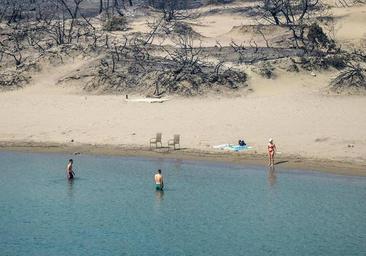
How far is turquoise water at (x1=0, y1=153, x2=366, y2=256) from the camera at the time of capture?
66.7ft

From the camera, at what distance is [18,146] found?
31797 mm

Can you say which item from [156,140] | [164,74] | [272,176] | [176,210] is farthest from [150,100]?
[176,210]

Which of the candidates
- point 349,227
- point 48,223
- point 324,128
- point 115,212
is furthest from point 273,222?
point 324,128

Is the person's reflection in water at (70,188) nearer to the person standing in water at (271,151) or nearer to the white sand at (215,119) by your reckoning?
the white sand at (215,119)

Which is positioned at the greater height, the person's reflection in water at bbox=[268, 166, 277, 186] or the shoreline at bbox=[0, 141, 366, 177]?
the shoreline at bbox=[0, 141, 366, 177]

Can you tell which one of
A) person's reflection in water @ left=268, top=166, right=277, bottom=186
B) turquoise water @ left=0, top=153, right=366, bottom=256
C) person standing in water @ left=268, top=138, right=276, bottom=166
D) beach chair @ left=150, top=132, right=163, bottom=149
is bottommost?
turquoise water @ left=0, top=153, right=366, bottom=256

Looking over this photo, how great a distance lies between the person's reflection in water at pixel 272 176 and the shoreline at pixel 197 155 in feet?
1.26

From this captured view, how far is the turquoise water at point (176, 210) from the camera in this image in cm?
2033

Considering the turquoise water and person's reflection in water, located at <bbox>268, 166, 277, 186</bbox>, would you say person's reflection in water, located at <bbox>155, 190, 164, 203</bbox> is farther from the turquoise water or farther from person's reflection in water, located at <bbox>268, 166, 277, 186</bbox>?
person's reflection in water, located at <bbox>268, 166, 277, 186</bbox>

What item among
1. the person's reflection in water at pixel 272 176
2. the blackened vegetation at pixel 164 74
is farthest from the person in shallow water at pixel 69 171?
the blackened vegetation at pixel 164 74

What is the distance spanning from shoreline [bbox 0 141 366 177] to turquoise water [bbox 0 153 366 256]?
0.53 m

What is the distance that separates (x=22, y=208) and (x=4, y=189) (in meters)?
2.58

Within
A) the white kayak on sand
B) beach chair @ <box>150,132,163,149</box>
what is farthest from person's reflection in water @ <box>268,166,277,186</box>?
the white kayak on sand

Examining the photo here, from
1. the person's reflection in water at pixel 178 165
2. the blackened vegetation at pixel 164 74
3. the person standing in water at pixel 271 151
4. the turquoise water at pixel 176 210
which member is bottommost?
the turquoise water at pixel 176 210
